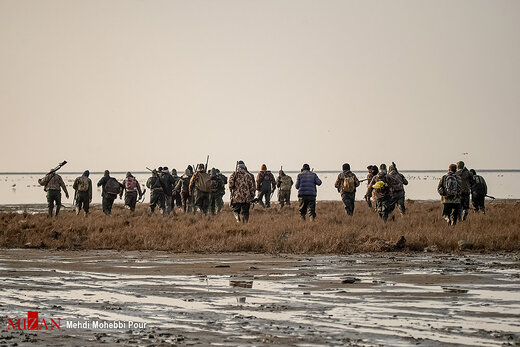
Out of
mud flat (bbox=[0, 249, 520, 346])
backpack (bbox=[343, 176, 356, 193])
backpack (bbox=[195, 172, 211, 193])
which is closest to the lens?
mud flat (bbox=[0, 249, 520, 346])

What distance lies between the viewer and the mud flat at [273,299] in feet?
27.3

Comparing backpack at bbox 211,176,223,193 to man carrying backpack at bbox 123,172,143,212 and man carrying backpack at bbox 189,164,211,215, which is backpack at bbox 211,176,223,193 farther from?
man carrying backpack at bbox 123,172,143,212

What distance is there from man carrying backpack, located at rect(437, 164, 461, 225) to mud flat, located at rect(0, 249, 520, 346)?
4.66m

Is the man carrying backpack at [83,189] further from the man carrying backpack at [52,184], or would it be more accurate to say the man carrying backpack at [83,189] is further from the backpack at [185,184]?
the backpack at [185,184]

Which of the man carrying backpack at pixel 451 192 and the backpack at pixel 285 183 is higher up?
the backpack at pixel 285 183

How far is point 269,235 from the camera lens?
19.3 meters

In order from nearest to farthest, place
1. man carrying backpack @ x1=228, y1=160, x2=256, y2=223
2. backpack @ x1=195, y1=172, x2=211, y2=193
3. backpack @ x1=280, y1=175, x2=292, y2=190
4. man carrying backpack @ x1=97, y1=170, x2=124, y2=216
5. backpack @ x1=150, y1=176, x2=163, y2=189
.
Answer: man carrying backpack @ x1=228, y1=160, x2=256, y2=223
backpack @ x1=195, y1=172, x2=211, y2=193
man carrying backpack @ x1=97, y1=170, x2=124, y2=216
backpack @ x1=150, y1=176, x2=163, y2=189
backpack @ x1=280, y1=175, x2=292, y2=190

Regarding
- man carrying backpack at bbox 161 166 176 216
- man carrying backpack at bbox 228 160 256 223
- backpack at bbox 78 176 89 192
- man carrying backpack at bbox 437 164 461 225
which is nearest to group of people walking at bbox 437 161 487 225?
man carrying backpack at bbox 437 164 461 225

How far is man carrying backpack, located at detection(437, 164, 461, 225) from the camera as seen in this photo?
2112 cm

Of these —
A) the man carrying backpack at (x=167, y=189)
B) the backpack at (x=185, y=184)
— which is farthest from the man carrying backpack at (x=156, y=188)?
the backpack at (x=185, y=184)

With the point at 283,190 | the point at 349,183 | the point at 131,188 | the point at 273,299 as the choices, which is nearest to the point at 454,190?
the point at 349,183

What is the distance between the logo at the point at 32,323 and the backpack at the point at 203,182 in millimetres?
16936

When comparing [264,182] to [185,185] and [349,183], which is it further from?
[349,183]

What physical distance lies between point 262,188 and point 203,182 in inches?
353
